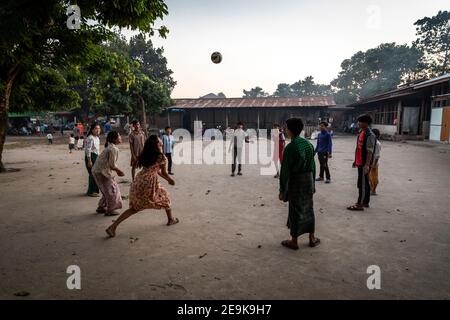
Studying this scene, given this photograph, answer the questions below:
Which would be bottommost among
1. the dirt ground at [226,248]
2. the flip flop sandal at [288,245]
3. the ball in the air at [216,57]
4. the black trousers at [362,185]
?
the dirt ground at [226,248]

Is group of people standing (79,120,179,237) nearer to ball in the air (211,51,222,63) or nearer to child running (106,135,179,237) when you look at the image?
child running (106,135,179,237)

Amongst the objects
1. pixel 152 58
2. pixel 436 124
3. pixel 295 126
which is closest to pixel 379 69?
pixel 436 124

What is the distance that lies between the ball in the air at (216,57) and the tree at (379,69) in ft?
107

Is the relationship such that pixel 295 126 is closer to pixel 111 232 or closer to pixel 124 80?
pixel 111 232

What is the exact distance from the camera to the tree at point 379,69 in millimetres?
44375

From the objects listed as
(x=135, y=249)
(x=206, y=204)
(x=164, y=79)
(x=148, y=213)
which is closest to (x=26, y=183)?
(x=148, y=213)

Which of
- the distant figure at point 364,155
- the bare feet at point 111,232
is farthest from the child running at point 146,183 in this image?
the distant figure at point 364,155

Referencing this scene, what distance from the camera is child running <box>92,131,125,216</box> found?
5.45m

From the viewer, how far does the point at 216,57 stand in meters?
17.9

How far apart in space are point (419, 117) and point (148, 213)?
25.1 metres

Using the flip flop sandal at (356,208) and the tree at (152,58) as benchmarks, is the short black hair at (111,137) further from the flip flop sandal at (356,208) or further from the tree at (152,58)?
the tree at (152,58)

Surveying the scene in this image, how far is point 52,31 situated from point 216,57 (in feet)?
35.3

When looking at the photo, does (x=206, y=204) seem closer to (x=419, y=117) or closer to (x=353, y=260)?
(x=353, y=260)

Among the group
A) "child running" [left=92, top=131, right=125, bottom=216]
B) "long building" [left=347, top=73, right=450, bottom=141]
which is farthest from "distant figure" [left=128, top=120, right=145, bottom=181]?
"long building" [left=347, top=73, right=450, bottom=141]
